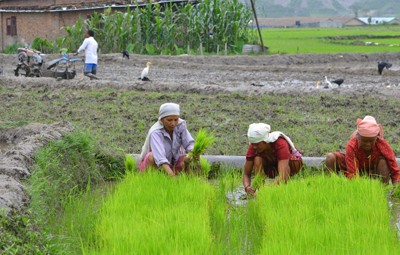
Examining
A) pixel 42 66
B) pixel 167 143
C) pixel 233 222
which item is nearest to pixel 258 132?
pixel 167 143

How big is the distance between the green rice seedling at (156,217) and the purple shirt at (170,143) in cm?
27

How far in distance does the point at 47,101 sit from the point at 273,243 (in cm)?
756

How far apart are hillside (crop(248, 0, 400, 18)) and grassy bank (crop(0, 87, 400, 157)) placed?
411 feet

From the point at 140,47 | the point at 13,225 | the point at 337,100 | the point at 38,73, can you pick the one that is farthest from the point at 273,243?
the point at 140,47

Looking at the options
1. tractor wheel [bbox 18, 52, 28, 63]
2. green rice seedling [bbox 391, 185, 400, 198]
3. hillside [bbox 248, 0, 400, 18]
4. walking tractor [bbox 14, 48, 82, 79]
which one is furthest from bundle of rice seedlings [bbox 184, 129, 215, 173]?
hillside [bbox 248, 0, 400, 18]

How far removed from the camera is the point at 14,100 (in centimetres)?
1172

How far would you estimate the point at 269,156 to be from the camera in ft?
21.9

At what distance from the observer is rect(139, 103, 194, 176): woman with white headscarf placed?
659 cm

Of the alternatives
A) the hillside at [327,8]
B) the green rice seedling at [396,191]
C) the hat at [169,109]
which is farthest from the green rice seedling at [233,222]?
the hillside at [327,8]

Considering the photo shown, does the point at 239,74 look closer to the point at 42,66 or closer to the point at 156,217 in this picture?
the point at 42,66

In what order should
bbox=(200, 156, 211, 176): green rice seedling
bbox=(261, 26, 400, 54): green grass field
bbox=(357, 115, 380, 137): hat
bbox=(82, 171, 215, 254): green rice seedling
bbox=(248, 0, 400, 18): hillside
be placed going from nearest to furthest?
bbox=(82, 171, 215, 254): green rice seedling < bbox=(357, 115, 380, 137): hat < bbox=(200, 156, 211, 176): green rice seedling < bbox=(261, 26, 400, 54): green grass field < bbox=(248, 0, 400, 18): hillside

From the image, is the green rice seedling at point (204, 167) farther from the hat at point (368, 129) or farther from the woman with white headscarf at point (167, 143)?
the hat at point (368, 129)

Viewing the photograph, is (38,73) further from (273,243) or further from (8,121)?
(273,243)

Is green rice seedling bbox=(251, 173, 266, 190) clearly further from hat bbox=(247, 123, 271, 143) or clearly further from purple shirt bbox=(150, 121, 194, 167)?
purple shirt bbox=(150, 121, 194, 167)
